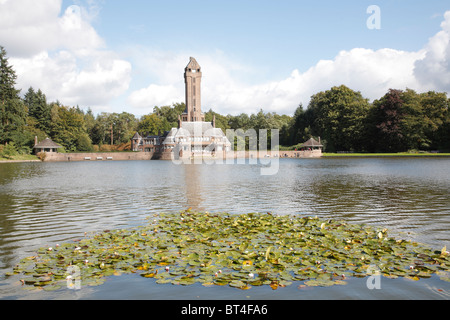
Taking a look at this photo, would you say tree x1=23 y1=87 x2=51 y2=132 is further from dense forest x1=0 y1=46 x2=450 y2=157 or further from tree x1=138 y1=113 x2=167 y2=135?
tree x1=138 y1=113 x2=167 y2=135

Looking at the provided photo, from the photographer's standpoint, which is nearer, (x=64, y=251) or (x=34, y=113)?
(x=64, y=251)

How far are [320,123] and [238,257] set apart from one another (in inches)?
4469

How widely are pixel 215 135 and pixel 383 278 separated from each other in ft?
379

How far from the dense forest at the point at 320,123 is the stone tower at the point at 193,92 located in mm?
14354

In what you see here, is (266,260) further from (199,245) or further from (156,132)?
(156,132)

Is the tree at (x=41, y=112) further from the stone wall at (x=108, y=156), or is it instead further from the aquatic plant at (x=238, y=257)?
the aquatic plant at (x=238, y=257)

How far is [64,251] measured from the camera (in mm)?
9758

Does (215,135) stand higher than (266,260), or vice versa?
(215,135)

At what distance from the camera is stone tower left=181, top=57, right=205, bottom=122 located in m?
128

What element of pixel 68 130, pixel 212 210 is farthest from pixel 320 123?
pixel 212 210
